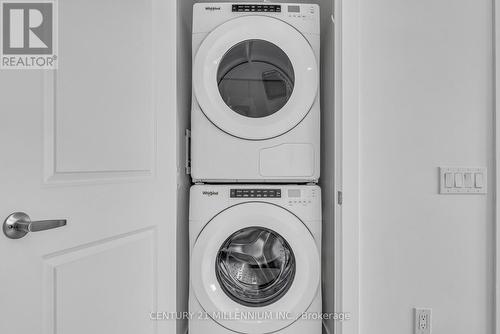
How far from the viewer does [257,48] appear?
1430 millimetres

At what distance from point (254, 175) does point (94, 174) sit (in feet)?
2.18

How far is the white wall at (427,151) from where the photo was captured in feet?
4.30

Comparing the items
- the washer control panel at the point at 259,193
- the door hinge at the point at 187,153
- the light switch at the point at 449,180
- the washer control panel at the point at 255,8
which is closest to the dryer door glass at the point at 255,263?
the washer control panel at the point at 259,193

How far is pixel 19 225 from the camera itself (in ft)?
2.34

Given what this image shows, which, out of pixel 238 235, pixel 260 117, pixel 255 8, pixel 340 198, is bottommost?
pixel 238 235

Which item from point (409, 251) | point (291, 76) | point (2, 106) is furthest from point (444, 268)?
point (2, 106)

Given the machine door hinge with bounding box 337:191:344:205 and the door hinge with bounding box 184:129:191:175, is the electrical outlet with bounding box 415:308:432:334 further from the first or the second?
the door hinge with bounding box 184:129:191:175

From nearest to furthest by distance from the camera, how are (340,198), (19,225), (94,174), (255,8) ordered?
(19,225) → (94,174) → (340,198) → (255,8)

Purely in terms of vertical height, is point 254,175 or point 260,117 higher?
point 260,117

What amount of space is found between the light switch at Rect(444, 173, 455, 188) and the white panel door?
3.70 ft

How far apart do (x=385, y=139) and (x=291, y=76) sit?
49cm

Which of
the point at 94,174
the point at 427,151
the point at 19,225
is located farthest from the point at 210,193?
the point at 427,151

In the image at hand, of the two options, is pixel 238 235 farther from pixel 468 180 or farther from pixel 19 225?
pixel 468 180

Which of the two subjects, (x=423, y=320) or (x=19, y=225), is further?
(x=423, y=320)
